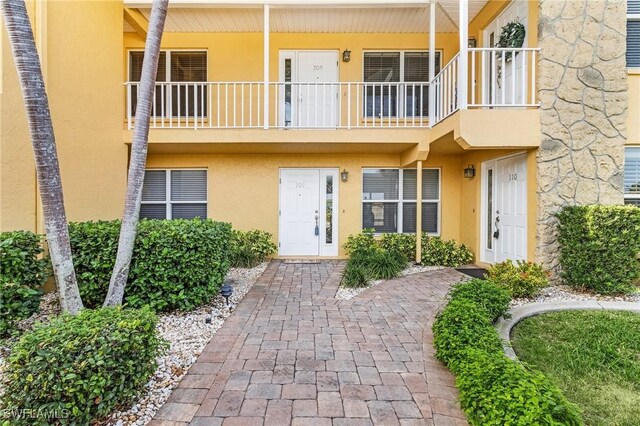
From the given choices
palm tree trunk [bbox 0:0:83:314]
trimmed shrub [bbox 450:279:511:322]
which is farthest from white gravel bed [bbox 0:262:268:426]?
trimmed shrub [bbox 450:279:511:322]

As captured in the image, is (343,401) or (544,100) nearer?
A: (343,401)

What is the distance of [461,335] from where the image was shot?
10.1ft

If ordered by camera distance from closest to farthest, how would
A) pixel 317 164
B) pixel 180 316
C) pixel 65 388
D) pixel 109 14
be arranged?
pixel 65 388, pixel 180 316, pixel 109 14, pixel 317 164

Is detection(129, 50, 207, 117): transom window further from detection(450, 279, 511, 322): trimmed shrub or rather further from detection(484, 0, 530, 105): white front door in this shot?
detection(450, 279, 511, 322): trimmed shrub

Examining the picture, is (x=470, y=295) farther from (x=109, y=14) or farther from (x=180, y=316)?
(x=109, y=14)

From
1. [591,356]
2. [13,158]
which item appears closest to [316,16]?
[13,158]

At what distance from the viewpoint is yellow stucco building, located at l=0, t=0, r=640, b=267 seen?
5.91 meters

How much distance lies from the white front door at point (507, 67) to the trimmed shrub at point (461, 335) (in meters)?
4.11

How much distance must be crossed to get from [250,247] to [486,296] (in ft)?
18.1

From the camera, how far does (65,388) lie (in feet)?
7.14

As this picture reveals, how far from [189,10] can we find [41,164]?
19.9 feet

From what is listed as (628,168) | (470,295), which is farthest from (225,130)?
(628,168)

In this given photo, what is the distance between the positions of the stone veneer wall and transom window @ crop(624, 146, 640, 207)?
0.40 metres

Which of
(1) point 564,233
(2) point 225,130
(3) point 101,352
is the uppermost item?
(2) point 225,130
